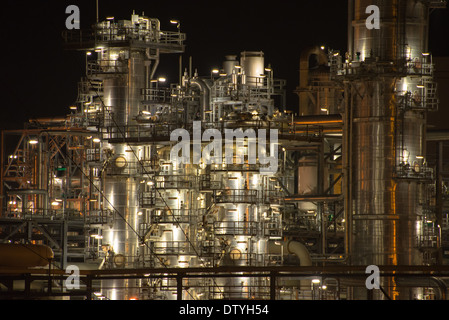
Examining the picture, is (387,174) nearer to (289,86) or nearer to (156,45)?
(156,45)

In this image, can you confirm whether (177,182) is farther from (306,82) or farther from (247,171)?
(306,82)

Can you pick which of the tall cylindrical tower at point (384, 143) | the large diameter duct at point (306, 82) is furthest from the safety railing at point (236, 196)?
the large diameter duct at point (306, 82)

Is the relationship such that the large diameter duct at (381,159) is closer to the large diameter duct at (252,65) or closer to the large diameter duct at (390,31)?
the large diameter duct at (390,31)

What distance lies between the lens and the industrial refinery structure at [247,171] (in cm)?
4497

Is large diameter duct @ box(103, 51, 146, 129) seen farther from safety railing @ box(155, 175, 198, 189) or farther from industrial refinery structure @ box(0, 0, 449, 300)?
safety railing @ box(155, 175, 198, 189)

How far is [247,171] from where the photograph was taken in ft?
159

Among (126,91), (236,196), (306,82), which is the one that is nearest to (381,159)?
(236,196)

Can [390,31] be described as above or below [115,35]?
below

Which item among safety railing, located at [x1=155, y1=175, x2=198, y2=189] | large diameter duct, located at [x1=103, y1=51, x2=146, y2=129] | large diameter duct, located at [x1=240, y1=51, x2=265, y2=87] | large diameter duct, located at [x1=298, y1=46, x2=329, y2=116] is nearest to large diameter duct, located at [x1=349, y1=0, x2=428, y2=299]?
safety railing, located at [x1=155, y1=175, x2=198, y2=189]

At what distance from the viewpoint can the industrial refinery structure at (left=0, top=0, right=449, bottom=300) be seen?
44969 mm

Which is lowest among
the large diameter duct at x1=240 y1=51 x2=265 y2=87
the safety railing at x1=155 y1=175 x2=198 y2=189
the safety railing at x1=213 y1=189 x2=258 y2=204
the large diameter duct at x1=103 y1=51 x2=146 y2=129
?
the safety railing at x1=213 y1=189 x2=258 y2=204

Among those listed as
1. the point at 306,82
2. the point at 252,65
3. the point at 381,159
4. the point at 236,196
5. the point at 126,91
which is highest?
the point at 252,65
